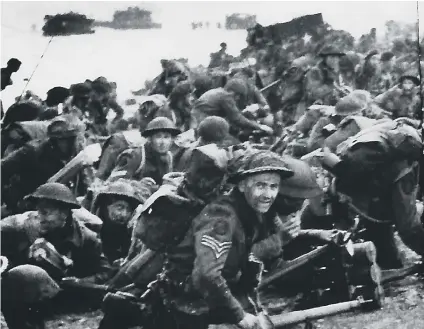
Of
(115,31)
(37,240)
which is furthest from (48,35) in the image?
(37,240)

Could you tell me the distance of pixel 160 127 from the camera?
3.47 meters

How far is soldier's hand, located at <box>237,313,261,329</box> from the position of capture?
8.80 ft

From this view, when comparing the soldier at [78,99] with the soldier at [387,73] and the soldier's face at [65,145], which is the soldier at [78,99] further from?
the soldier at [387,73]

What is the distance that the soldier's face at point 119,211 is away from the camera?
317cm

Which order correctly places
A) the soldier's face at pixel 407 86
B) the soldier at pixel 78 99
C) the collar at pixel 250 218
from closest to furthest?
the collar at pixel 250 218 → the soldier's face at pixel 407 86 → the soldier at pixel 78 99

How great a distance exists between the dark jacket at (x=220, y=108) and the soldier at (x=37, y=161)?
2.65ft

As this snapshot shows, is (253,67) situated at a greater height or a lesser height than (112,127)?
greater

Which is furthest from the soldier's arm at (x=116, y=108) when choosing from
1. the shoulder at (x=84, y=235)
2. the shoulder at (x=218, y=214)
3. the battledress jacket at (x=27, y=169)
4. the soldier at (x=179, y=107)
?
the shoulder at (x=218, y=214)

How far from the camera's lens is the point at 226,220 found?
2656mm

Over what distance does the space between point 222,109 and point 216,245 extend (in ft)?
4.93

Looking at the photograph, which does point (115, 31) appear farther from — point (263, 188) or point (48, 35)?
point (263, 188)

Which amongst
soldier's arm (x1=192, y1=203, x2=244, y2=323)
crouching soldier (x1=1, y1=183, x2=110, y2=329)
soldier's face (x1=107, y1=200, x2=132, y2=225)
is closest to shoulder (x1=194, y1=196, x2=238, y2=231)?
soldier's arm (x1=192, y1=203, x2=244, y2=323)

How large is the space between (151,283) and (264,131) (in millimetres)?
1417

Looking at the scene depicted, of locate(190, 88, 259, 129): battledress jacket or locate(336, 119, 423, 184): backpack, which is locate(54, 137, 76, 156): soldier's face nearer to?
locate(190, 88, 259, 129): battledress jacket
